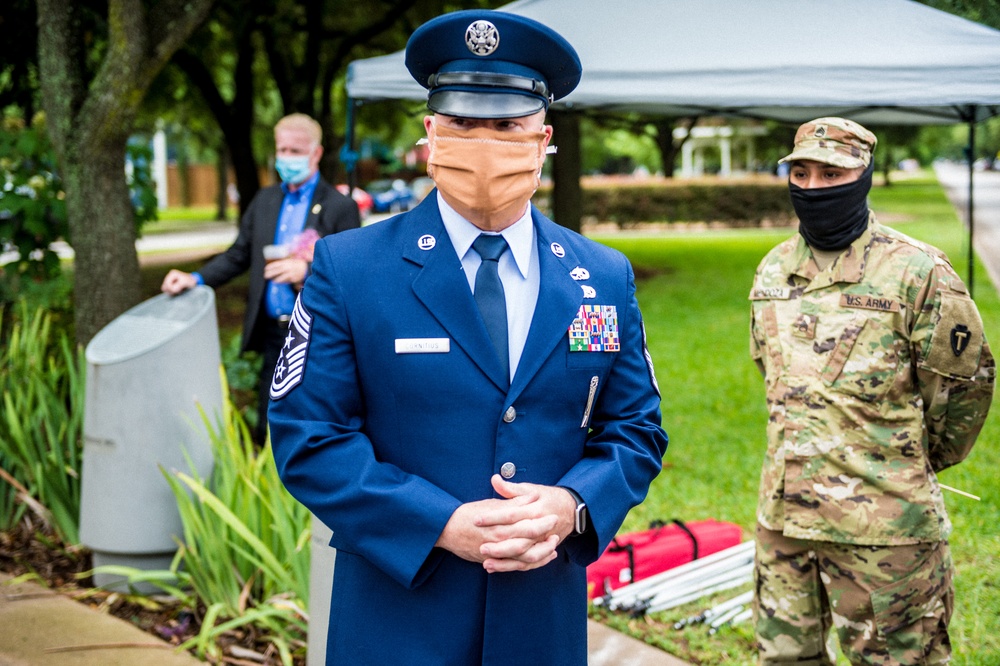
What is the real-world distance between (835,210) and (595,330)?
1.36 meters

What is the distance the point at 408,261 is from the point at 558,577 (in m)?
0.66

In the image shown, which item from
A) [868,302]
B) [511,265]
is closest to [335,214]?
[868,302]

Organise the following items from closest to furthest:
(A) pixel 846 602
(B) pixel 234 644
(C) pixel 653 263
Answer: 1. (A) pixel 846 602
2. (B) pixel 234 644
3. (C) pixel 653 263

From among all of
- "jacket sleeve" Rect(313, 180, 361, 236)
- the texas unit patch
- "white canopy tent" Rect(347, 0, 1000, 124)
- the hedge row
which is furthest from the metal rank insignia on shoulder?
the hedge row

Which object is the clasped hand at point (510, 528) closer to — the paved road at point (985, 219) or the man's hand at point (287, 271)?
the man's hand at point (287, 271)

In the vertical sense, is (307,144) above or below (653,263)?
above

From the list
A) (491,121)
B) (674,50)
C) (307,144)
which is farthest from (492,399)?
(674,50)

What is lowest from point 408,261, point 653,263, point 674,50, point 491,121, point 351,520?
point 653,263

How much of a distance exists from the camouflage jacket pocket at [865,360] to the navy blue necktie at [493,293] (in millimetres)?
1436

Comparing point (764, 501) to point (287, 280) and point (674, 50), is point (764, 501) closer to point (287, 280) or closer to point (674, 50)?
point (287, 280)

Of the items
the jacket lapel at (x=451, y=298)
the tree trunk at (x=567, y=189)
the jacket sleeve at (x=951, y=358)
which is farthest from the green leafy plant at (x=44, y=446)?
the tree trunk at (x=567, y=189)

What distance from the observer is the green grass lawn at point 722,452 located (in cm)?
401

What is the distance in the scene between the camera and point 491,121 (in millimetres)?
1792

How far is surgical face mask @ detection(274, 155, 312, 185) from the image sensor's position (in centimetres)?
471
